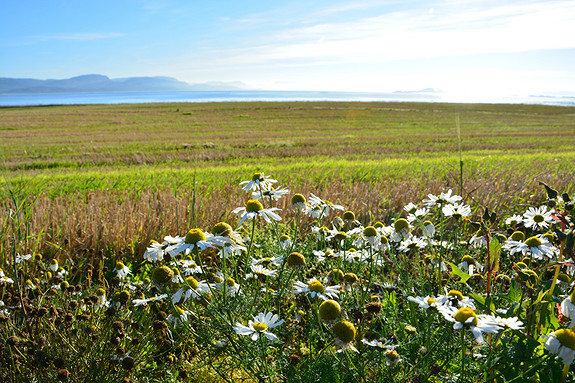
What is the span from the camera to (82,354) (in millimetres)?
2012

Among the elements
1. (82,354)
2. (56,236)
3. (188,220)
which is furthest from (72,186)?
(82,354)

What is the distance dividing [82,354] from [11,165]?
15.7m

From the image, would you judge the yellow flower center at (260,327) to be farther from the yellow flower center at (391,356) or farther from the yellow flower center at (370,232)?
the yellow flower center at (370,232)

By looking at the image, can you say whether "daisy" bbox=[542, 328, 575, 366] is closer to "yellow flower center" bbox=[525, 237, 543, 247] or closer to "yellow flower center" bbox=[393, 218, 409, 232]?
"yellow flower center" bbox=[525, 237, 543, 247]

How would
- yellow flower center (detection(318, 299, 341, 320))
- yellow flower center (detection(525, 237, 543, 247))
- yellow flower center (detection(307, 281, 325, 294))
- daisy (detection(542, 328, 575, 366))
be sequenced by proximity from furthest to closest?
yellow flower center (detection(525, 237, 543, 247)) < yellow flower center (detection(307, 281, 325, 294)) < yellow flower center (detection(318, 299, 341, 320)) < daisy (detection(542, 328, 575, 366))

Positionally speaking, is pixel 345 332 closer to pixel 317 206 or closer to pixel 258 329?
pixel 258 329

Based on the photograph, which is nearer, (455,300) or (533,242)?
(455,300)

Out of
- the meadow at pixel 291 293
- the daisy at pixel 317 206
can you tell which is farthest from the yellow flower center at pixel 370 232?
the daisy at pixel 317 206

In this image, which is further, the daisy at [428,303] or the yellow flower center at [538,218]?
the yellow flower center at [538,218]

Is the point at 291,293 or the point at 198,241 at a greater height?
the point at 198,241

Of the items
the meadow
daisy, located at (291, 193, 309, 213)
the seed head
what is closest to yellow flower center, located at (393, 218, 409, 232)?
the meadow

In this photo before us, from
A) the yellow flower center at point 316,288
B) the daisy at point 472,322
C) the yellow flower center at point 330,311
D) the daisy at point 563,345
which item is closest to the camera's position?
the daisy at point 563,345

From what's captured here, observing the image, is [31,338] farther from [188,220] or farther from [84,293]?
[188,220]

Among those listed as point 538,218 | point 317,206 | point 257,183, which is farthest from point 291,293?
Answer: point 538,218
